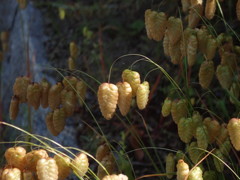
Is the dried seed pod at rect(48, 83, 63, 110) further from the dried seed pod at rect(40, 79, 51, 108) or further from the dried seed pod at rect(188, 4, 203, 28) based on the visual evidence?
the dried seed pod at rect(188, 4, 203, 28)

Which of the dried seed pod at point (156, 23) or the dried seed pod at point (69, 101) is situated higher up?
the dried seed pod at point (156, 23)

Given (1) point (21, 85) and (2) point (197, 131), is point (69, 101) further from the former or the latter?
(2) point (197, 131)

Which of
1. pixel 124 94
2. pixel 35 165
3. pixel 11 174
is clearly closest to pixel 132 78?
pixel 124 94

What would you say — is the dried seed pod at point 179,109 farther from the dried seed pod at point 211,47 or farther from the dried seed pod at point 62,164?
the dried seed pod at point 62,164

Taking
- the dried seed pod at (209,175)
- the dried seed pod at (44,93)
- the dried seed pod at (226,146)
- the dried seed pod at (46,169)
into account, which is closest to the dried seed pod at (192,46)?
the dried seed pod at (226,146)

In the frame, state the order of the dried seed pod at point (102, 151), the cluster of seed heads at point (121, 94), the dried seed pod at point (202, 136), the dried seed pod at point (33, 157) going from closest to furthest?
the dried seed pod at point (33, 157) < the cluster of seed heads at point (121, 94) < the dried seed pod at point (202, 136) < the dried seed pod at point (102, 151)

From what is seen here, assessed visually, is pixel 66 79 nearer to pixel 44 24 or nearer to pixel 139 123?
pixel 139 123

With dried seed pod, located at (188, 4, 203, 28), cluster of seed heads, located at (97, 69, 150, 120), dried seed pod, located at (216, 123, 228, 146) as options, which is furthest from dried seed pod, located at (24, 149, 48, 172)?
dried seed pod, located at (188, 4, 203, 28)

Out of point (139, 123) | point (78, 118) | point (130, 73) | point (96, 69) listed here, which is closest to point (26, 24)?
point (96, 69)
